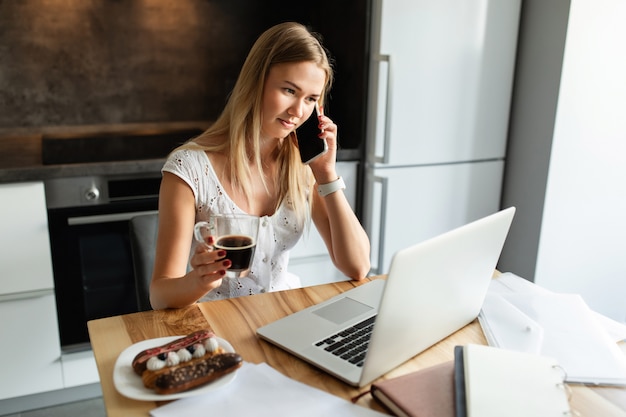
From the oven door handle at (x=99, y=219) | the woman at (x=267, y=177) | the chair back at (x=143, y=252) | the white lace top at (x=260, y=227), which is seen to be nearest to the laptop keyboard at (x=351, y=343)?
the woman at (x=267, y=177)

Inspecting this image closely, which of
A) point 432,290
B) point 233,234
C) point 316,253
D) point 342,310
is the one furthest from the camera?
point 316,253

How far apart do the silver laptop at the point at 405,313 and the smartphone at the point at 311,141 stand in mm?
413

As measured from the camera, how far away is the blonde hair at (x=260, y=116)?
4.22ft

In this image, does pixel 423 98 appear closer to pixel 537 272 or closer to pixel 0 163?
pixel 537 272

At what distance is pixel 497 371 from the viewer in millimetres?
795

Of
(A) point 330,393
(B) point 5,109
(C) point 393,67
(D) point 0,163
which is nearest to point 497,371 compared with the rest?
(A) point 330,393

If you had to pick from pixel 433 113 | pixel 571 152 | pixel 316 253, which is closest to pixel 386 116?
pixel 433 113

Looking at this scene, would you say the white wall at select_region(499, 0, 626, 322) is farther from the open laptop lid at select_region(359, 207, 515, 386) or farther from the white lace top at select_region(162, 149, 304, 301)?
the open laptop lid at select_region(359, 207, 515, 386)

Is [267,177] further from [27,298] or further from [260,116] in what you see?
[27,298]

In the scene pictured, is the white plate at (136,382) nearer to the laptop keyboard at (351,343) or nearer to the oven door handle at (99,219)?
the laptop keyboard at (351,343)

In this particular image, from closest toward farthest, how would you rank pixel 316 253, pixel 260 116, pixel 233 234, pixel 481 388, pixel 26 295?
pixel 481 388, pixel 233 234, pixel 260 116, pixel 26 295, pixel 316 253

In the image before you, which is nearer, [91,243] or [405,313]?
[405,313]

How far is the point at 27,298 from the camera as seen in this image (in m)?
1.86

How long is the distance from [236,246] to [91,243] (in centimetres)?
113
